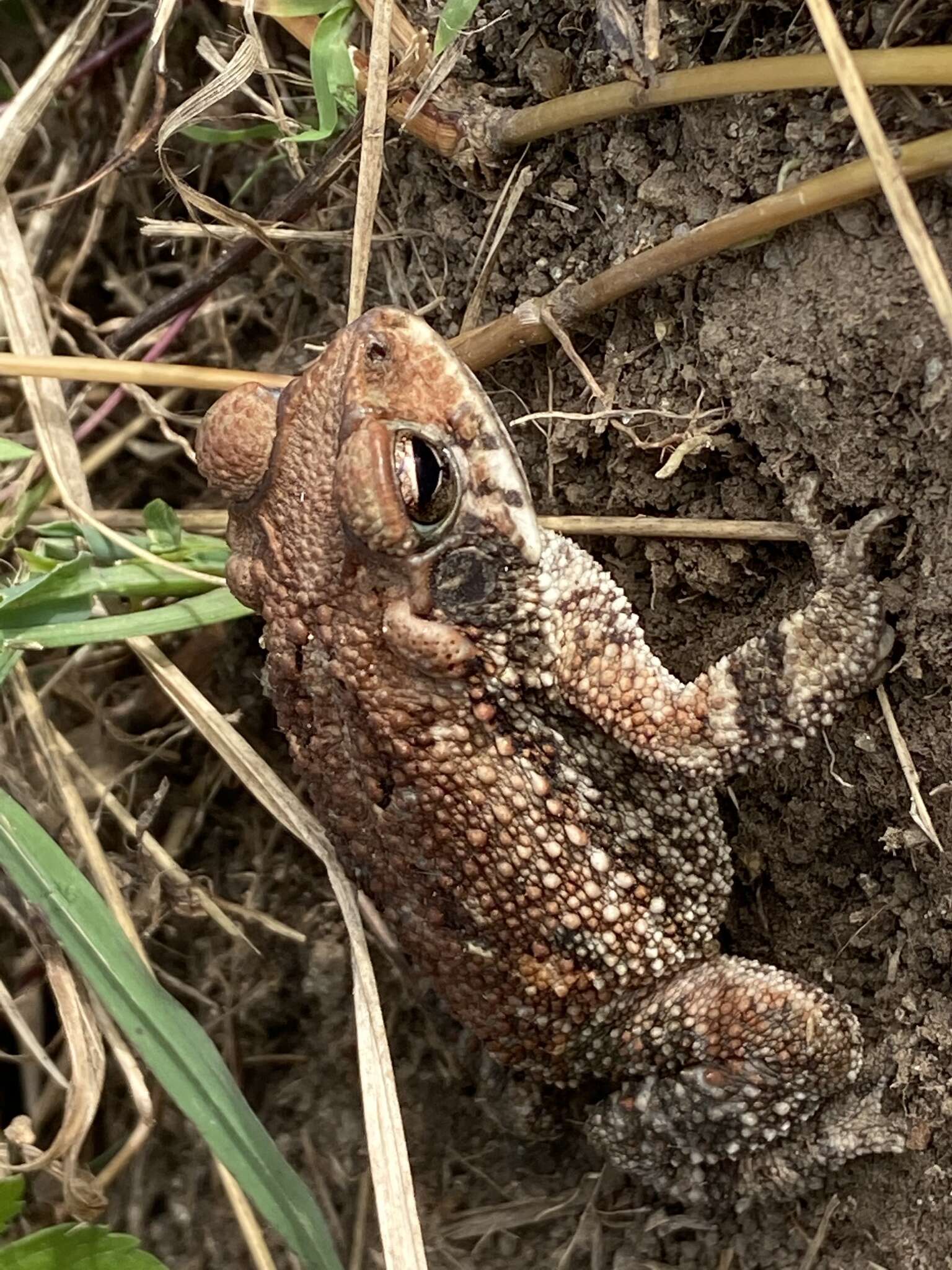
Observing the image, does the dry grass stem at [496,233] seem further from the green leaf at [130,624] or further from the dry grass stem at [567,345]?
the green leaf at [130,624]

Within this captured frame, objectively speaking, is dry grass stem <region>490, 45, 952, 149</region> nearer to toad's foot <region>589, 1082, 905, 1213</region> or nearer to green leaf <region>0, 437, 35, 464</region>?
green leaf <region>0, 437, 35, 464</region>

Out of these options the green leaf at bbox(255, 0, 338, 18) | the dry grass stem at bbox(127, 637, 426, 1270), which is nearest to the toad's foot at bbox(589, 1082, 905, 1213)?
the dry grass stem at bbox(127, 637, 426, 1270)

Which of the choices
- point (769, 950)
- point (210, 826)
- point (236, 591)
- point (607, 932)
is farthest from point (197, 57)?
point (769, 950)

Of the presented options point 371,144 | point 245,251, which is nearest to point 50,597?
point 245,251

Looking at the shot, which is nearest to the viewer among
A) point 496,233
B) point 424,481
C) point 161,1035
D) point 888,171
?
point 888,171

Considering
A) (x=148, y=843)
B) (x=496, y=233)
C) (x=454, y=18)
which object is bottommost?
(x=148, y=843)

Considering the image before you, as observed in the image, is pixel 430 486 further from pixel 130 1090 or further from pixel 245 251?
pixel 130 1090

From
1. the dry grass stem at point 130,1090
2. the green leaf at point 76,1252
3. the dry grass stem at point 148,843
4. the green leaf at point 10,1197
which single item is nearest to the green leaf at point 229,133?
the dry grass stem at point 148,843
